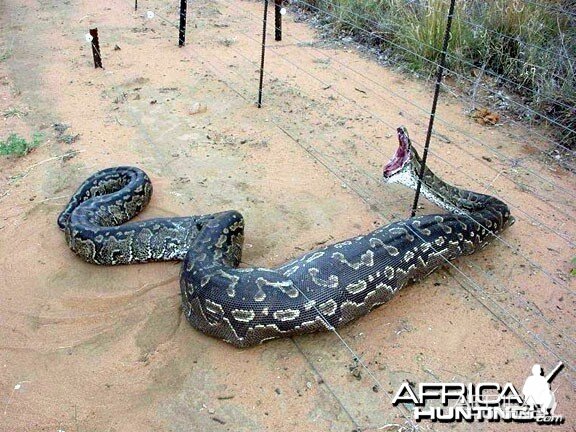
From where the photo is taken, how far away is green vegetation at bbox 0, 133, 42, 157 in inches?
316

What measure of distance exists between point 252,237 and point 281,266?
28.2 inches

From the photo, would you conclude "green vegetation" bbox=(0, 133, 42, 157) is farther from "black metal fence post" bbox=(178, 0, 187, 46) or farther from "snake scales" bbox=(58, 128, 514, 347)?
"black metal fence post" bbox=(178, 0, 187, 46)

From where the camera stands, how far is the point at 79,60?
11484mm

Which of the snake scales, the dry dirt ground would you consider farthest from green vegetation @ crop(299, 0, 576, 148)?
the snake scales

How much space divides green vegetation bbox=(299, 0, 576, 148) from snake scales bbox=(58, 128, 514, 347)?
3039 millimetres

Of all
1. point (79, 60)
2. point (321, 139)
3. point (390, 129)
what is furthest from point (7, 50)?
point (390, 129)

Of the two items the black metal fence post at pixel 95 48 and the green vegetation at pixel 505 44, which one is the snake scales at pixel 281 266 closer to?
the green vegetation at pixel 505 44

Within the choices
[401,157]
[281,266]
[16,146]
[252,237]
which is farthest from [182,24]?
[281,266]

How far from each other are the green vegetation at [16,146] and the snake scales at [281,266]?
178cm

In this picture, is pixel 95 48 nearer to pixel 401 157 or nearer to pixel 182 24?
pixel 182 24

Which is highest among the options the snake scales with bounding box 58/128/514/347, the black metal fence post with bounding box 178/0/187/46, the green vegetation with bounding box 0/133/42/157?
the black metal fence post with bounding box 178/0/187/46

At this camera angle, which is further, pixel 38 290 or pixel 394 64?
pixel 394 64

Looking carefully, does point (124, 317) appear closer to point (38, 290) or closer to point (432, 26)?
point (38, 290)

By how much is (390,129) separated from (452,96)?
1789 mm
